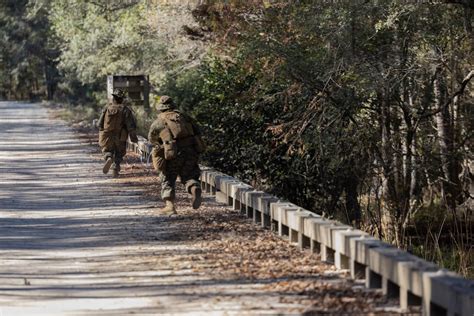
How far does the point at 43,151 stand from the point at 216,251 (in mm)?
20402

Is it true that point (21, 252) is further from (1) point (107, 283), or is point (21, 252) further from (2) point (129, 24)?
(2) point (129, 24)

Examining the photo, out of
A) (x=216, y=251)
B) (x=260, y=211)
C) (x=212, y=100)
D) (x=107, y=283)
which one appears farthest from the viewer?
(x=212, y=100)

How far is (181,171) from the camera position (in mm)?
16359

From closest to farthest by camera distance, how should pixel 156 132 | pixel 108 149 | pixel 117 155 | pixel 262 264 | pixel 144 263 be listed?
pixel 262 264
pixel 144 263
pixel 156 132
pixel 108 149
pixel 117 155

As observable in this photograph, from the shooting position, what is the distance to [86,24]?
4725 cm

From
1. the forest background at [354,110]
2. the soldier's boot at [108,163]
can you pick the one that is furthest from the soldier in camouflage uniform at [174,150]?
the soldier's boot at [108,163]

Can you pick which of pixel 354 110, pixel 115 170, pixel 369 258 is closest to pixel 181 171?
pixel 354 110

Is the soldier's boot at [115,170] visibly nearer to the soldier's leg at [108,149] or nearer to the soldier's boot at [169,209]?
the soldier's leg at [108,149]

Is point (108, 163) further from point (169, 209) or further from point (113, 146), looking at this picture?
point (169, 209)

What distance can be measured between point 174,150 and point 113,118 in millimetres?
7061

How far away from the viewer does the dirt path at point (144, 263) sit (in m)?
9.52

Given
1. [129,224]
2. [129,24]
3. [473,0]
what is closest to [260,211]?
[129,224]

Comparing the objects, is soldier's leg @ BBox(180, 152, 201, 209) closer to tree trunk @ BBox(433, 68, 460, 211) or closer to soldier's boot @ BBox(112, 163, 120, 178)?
tree trunk @ BBox(433, 68, 460, 211)

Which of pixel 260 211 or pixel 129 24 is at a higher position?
pixel 129 24
